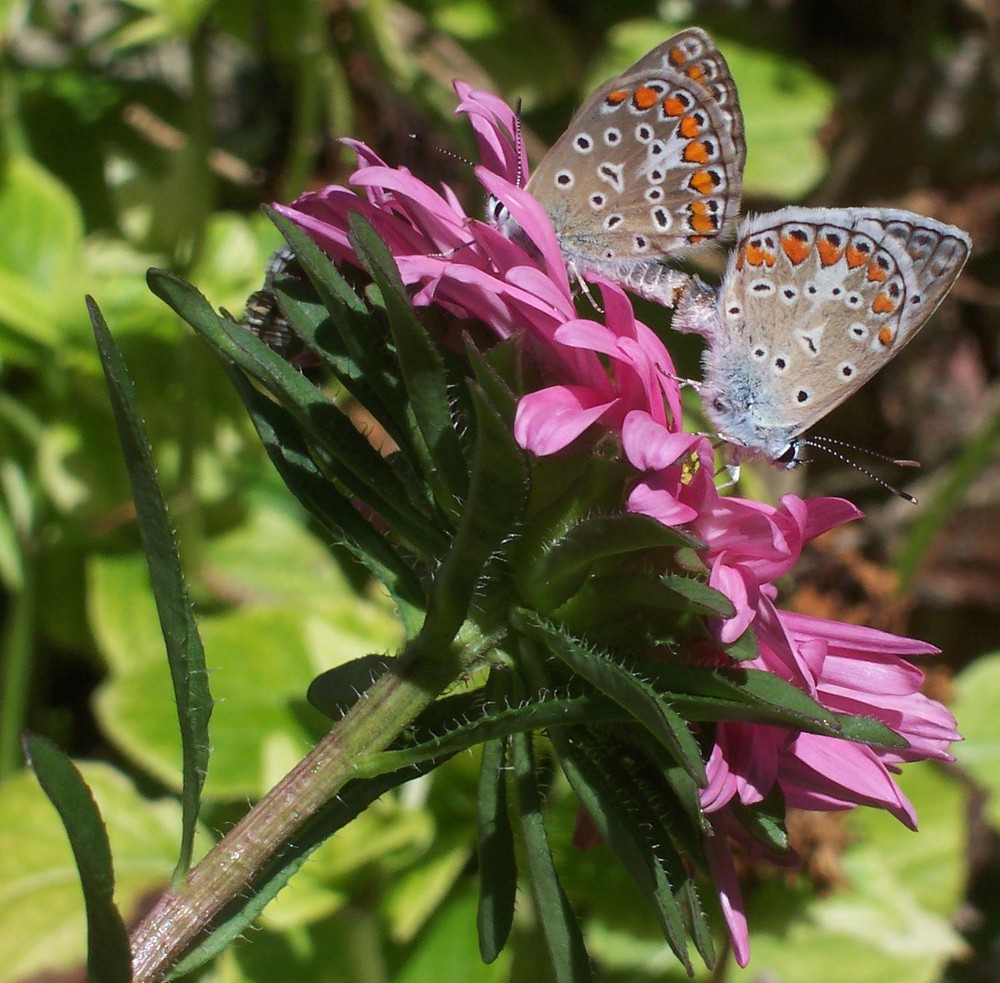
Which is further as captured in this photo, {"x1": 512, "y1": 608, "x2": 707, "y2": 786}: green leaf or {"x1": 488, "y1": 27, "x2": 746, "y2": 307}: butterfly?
{"x1": 488, "y1": 27, "x2": 746, "y2": 307}: butterfly

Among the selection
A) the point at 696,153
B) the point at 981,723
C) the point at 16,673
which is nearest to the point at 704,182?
the point at 696,153

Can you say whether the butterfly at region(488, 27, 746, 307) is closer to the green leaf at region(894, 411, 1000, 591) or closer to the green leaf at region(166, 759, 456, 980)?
the green leaf at region(166, 759, 456, 980)

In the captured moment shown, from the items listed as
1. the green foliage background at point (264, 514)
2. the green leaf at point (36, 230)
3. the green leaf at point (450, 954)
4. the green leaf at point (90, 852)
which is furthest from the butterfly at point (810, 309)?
the green leaf at point (36, 230)

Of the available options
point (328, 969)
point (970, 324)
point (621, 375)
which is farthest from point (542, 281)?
point (970, 324)

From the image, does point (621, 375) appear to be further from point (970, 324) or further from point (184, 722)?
point (970, 324)

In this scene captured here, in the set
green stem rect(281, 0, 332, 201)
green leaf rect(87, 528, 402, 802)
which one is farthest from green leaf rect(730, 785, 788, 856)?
green stem rect(281, 0, 332, 201)

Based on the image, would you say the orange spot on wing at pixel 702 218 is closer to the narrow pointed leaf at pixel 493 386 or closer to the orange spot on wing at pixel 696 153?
the orange spot on wing at pixel 696 153
